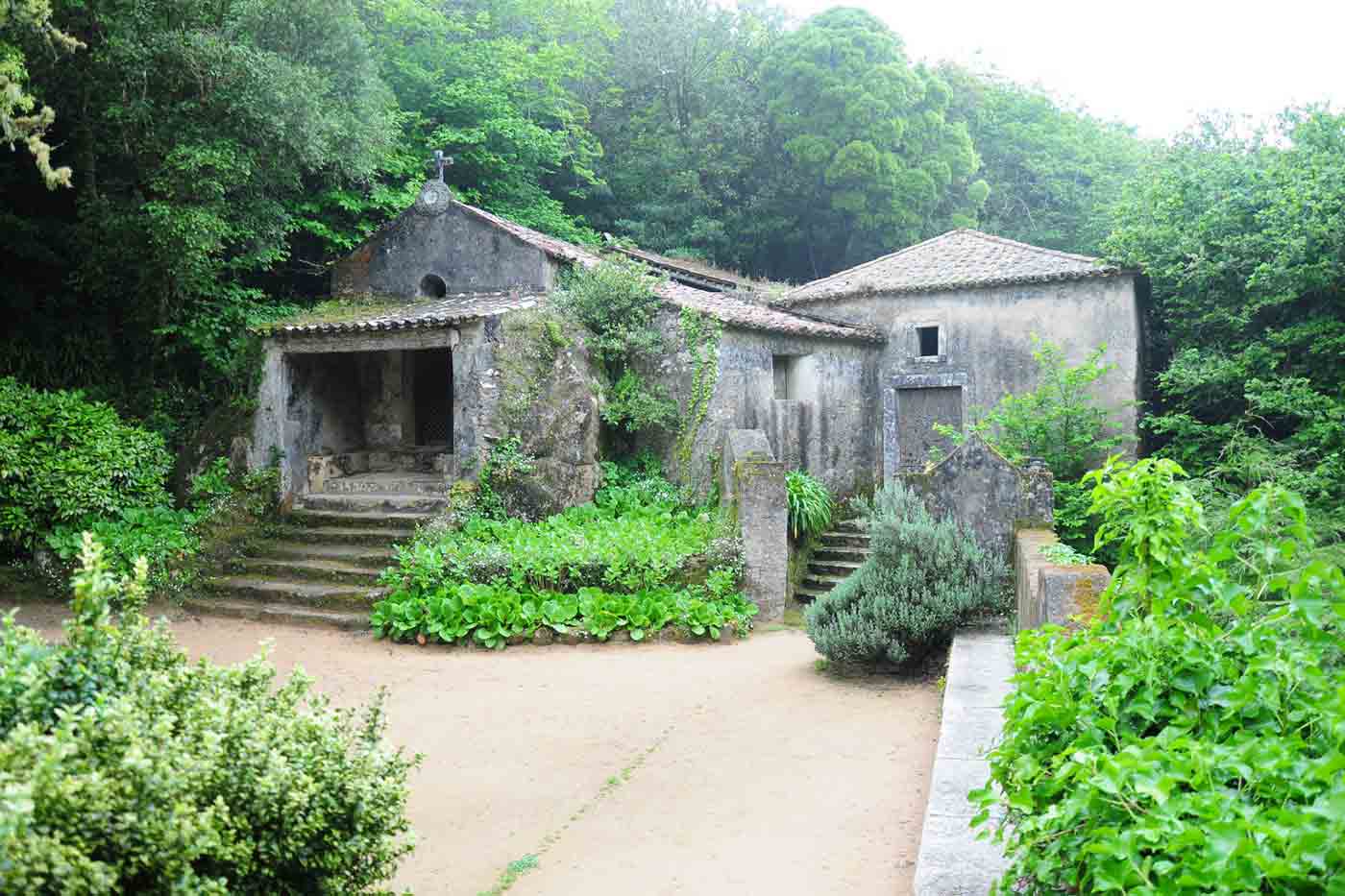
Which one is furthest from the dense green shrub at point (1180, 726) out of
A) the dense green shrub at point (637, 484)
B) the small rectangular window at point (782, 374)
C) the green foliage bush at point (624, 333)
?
the small rectangular window at point (782, 374)

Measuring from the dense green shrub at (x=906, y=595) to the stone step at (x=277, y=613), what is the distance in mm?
5184

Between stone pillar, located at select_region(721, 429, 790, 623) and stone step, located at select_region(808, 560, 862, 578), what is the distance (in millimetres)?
1343

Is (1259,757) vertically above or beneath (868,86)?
beneath

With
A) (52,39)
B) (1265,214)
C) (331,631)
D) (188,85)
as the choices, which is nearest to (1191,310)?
(1265,214)

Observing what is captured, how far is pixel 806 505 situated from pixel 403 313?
20.6 feet

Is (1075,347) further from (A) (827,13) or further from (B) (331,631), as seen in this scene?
(A) (827,13)

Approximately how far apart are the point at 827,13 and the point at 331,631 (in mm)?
21465

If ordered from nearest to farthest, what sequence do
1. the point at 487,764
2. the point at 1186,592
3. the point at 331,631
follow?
1. the point at 1186,592
2. the point at 487,764
3. the point at 331,631

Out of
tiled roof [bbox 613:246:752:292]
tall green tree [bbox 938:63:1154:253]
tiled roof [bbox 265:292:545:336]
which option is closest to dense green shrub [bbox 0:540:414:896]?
tiled roof [bbox 265:292:545:336]

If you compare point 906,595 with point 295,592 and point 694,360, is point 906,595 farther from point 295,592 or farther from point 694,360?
point 295,592

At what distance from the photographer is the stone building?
13008 mm

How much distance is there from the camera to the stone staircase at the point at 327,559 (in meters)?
10.8

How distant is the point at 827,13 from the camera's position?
82.9ft

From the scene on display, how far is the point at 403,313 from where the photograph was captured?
1376 cm
